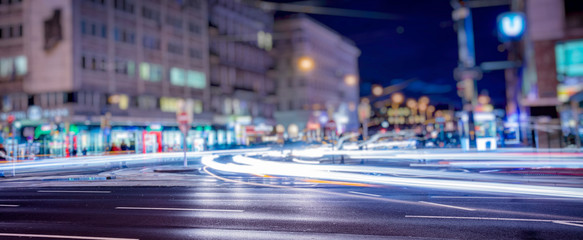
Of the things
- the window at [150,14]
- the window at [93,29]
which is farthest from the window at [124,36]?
the window at [150,14]

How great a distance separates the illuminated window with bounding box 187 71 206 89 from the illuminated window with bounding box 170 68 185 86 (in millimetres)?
977

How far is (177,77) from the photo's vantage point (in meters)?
59.3

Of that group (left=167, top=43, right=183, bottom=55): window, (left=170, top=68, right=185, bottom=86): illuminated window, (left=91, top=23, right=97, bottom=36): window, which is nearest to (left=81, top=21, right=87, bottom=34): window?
(left=91, top=23, right=97, bottom=36): window

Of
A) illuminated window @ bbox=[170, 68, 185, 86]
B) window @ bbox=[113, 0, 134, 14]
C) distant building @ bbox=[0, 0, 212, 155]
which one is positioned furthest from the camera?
illuminated window @ bbox=[170, 68, 185, 86]

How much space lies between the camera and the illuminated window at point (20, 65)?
48219mm

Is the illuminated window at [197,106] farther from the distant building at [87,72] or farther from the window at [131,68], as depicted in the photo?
the window at [131,68]

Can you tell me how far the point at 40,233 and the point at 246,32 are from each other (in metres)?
63.7

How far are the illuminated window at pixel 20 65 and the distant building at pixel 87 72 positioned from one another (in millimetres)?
95

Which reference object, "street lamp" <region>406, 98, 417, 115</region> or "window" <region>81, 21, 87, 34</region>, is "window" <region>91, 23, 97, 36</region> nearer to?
"window" <region>81, 21, 87, 34</region>

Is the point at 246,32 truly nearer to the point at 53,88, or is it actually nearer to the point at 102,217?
the point at 53,88

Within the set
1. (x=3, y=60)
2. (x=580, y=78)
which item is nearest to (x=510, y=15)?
(x=580, y=78)

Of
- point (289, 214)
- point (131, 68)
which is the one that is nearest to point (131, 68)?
point (131, 68)

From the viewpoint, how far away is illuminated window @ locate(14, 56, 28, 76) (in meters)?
48.2

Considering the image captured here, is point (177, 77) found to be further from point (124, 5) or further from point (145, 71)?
point (124, 5)
